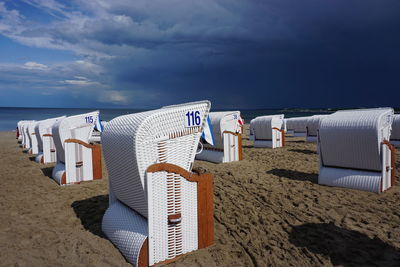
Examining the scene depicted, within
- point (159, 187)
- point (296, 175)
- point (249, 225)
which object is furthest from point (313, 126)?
point (159, 187)

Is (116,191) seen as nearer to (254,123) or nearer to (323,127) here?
(323,127)

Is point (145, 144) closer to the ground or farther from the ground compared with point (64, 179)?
farther from the ground

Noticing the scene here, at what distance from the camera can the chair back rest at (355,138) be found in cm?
643

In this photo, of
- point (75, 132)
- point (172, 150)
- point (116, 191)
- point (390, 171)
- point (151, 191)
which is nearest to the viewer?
point (151, 191)

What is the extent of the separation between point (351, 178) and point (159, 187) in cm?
545

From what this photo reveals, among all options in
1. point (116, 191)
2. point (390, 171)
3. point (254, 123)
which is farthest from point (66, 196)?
point (254, 123)

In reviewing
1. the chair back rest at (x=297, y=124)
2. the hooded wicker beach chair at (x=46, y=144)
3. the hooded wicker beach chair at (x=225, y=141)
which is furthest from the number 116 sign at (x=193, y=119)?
the chair back rest at (x=297, y=124)

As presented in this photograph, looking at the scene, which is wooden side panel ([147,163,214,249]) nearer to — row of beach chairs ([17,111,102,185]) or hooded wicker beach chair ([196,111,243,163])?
row of beach chairs ([17,111,102,185])

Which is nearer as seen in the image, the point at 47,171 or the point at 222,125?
the point at 47,171

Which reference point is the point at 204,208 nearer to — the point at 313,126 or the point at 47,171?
the point at 47,171

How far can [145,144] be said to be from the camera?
3.67 metres

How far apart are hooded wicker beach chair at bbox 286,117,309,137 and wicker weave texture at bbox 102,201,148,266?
2033cm

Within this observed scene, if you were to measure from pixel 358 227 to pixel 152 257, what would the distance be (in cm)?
365

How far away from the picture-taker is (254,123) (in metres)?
17.0
